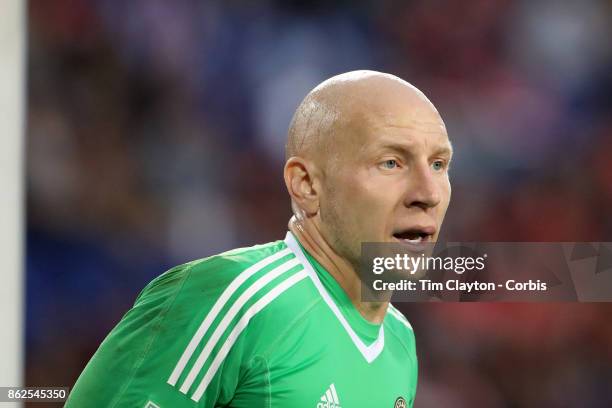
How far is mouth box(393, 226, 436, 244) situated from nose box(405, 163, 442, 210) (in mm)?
55

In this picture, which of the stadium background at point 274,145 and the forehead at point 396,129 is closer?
the forehead at point 396,129

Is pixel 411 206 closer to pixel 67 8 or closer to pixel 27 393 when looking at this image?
pixel 27 393

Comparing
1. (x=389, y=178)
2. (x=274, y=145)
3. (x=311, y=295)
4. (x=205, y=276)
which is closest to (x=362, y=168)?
(x=389, y=178)

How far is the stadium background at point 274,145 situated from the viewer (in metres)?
3.51

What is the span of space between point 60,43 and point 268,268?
2.11m

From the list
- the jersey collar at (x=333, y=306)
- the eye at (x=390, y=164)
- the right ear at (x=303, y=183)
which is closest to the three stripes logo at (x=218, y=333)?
the jersey collar at (x=333, y=306)

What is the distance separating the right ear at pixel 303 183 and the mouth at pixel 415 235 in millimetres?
203

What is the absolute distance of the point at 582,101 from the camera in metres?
4.10

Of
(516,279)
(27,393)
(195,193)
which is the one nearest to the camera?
(27,393)

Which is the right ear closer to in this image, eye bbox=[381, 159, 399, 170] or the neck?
the neck

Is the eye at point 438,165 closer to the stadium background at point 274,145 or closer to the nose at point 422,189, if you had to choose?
the nose at point 422,189

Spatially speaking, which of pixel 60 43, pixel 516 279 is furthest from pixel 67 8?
pixel 516 279

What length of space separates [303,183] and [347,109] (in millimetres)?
203

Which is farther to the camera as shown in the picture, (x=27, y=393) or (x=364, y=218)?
(x=27, y=393)
